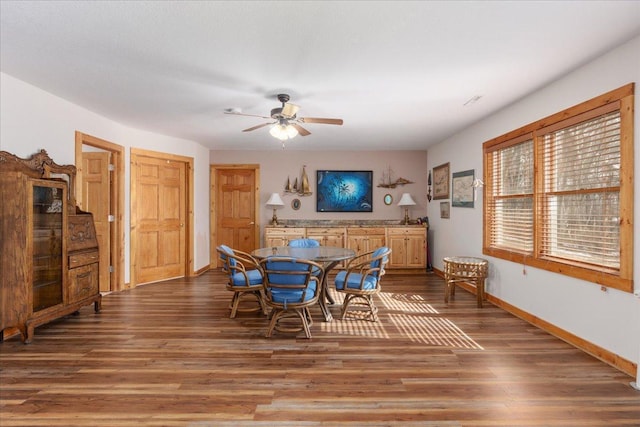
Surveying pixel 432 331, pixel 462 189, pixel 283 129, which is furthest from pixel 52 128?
pixel 462 189

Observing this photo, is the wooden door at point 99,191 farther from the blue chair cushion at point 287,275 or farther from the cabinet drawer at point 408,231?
the cabinet drawer at point 408,231

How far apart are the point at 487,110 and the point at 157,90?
12.8 feet

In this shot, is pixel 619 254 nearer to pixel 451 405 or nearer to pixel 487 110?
pixel 451 405

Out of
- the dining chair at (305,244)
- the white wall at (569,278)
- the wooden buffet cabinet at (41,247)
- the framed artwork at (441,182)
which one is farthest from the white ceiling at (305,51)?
the framed artwork at (441,182)

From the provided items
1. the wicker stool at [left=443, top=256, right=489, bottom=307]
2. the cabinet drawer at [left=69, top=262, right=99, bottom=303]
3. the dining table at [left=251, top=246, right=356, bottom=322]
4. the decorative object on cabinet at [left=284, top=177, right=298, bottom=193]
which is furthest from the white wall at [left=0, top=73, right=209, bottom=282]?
the wicker stool at [left=443, top=256, right=489, bottom=307]

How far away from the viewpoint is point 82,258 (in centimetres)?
391

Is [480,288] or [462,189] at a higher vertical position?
[462,189]

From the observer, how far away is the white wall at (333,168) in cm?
725

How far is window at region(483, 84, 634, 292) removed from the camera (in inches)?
107

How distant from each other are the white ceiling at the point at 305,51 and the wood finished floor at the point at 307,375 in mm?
2494

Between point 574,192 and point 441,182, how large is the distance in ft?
10.6

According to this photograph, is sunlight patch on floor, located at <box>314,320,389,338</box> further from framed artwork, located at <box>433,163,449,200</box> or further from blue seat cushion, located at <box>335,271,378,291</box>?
framed artwork, located at <box>433,163,449,200</box>

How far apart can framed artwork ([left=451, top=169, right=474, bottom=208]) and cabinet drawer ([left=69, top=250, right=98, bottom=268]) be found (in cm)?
511

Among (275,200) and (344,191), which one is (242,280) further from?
(344,191)
